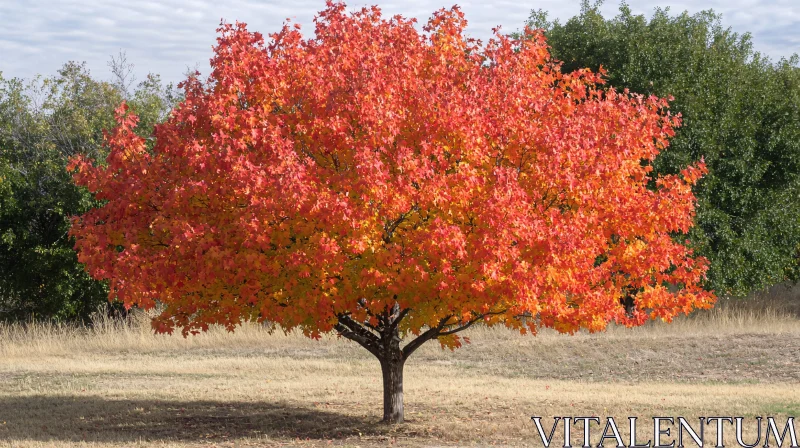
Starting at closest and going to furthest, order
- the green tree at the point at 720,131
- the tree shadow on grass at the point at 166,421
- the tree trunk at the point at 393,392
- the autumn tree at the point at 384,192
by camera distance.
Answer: the autumn tree at the point at 384,192, the tree shadow on grass at the point at 166,421, the tree trunk at the point at 393,392, the green tree at the point at 720,131

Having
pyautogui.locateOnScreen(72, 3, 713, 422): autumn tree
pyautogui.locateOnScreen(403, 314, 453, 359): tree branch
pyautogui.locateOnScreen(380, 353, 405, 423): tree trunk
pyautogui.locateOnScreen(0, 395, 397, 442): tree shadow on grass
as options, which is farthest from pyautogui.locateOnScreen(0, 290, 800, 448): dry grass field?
pyautogui.locateOnScreen(72, 3, 713, 422): autumn tree

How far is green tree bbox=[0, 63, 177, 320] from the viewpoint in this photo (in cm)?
3397

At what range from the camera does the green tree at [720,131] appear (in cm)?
3372

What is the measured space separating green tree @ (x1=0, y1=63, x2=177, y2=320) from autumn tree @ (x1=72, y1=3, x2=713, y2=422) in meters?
19.3

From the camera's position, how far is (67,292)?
113 ft

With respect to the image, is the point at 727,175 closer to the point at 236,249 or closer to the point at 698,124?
the point at 698,124

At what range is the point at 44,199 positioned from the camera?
34.0 metres

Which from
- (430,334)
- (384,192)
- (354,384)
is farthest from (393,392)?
(354,384)

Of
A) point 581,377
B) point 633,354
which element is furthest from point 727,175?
point 581,377

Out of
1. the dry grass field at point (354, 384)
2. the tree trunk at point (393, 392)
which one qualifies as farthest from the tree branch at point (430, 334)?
the dry grass field at point (354, 384)

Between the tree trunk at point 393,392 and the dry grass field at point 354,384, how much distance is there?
0.31 meters

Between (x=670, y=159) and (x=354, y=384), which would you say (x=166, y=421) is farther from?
(x=670, y=159)

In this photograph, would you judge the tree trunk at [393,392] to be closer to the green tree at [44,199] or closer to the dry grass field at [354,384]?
the dry grass field at [354,384]

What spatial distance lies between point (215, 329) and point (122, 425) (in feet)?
54.5
